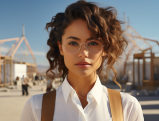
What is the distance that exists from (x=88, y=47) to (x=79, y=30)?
169mm

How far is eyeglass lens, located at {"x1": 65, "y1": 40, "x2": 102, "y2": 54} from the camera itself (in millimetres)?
1349

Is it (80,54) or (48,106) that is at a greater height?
(80,54)

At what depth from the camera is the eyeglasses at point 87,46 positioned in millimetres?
1345

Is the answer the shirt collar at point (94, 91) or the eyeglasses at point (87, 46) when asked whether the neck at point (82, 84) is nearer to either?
the shirt collar at point (94, 91)

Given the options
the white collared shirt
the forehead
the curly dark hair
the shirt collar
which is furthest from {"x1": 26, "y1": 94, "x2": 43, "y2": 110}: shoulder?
the forehead

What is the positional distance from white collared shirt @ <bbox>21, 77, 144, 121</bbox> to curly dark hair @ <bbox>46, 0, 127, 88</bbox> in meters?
0.41

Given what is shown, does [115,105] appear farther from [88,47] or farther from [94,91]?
[88,47]

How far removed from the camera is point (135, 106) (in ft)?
4.59

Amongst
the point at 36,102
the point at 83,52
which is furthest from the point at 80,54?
the point at 36,102

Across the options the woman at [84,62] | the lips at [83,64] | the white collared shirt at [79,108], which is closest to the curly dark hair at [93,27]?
the woman at [84,62]

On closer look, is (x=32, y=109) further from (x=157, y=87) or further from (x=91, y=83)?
(x=157, y=87)

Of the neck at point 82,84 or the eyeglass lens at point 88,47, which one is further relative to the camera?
the neck at point 82,84

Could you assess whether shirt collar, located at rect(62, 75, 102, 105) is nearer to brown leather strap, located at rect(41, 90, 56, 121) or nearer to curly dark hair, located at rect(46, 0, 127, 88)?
brown leather strap, located at rect(41, 90, 56, 121)

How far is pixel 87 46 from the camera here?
4.41 ft
